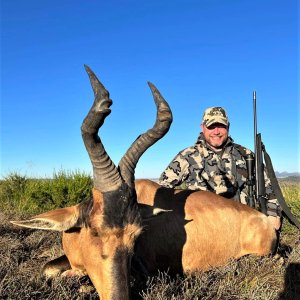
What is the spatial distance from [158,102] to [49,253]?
3009mm

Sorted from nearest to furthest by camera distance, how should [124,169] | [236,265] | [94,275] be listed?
1. [94,275]
2. [124,169]
3. [236,265]

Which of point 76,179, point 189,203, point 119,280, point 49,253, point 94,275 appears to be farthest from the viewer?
point 76,179

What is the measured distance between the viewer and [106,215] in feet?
13.0

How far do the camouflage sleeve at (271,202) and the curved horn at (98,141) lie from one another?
3.50 meters

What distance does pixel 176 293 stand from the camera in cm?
441

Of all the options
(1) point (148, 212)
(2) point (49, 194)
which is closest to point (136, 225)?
(1) point (148, 212)

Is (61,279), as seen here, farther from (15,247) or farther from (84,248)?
(15,247)

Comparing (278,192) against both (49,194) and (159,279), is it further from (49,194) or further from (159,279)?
(49,194)

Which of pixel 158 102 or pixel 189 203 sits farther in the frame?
pixel 189 203

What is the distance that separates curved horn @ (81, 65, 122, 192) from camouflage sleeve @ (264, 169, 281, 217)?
350 centimetres

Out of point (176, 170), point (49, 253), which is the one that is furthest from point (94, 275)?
point (176, 170)

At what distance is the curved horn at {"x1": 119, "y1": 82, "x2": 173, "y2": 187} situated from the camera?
4.40 meters

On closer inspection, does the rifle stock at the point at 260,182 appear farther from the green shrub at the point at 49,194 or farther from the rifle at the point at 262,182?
the green shrub at the point at 49,194

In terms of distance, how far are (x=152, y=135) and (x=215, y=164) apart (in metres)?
3.43
